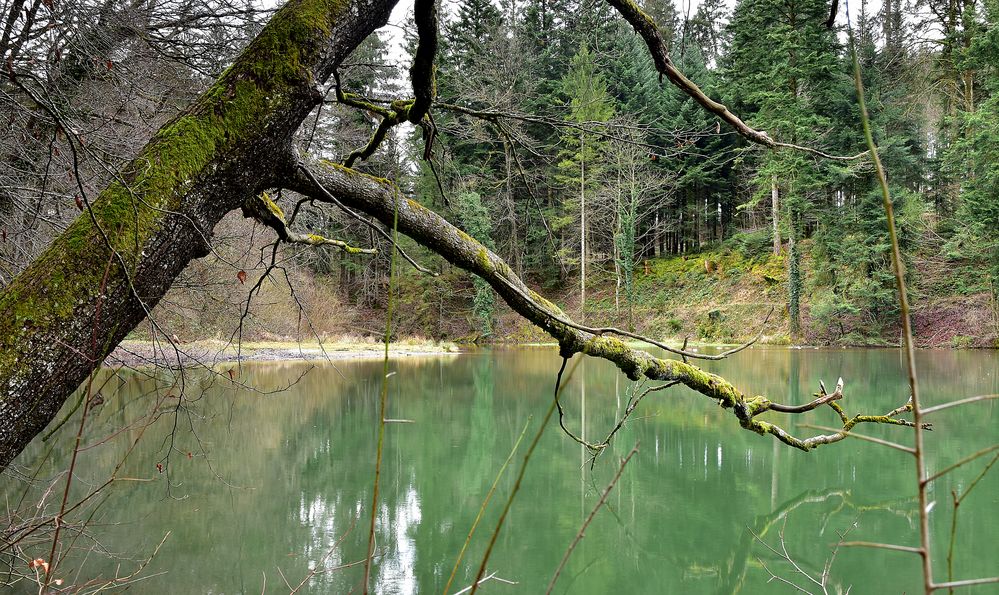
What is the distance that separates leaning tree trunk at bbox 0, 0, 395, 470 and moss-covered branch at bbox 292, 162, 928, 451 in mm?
294

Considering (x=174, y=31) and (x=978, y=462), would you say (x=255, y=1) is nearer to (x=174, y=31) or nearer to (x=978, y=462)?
(x=174, y=31)

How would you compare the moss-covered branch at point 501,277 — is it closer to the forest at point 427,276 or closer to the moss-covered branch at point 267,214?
the forest at point 427,276

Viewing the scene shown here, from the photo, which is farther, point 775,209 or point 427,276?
point 775,209

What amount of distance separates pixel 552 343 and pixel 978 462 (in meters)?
16.7

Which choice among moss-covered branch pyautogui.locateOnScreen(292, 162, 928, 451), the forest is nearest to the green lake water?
the forest

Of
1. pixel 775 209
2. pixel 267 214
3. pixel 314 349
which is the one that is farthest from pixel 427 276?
pixel 775 209

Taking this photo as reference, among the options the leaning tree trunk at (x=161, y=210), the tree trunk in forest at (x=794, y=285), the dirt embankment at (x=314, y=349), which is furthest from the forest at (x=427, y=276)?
the dirt embankment at (x=314, y=349)

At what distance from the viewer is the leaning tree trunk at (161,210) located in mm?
1372

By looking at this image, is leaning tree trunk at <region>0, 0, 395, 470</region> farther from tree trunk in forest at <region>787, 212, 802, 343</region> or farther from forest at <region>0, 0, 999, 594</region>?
tree trunk in forest at <region>787, 212, 802, 343</region>

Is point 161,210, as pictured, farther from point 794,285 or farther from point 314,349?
point 794,285

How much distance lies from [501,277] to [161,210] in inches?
44.3

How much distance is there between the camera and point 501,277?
6.99 ft

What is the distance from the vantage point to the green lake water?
3504mm

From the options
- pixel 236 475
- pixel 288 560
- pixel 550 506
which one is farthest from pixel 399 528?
pixel 236 475
